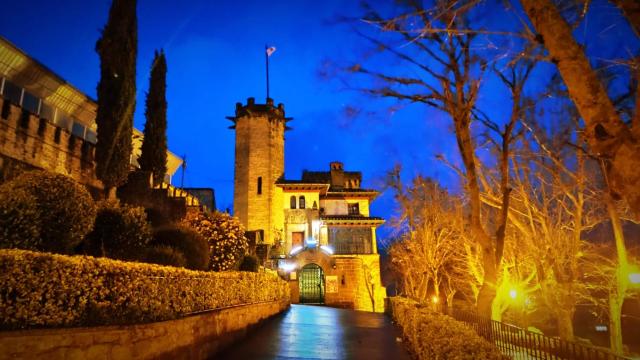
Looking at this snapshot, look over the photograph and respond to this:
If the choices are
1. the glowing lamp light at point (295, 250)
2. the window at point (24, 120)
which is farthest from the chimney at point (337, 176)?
the window at point (24, 120)

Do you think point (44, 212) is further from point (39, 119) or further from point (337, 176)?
point (337, 176)

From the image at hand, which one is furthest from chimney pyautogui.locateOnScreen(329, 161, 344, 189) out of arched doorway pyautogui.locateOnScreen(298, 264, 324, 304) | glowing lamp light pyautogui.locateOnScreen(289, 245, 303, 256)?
arched doorway pyautogui.locateOnScreen(298, 264, 324, 304)

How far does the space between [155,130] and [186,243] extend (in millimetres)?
14500

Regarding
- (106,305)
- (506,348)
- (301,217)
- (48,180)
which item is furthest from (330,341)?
(301,217)

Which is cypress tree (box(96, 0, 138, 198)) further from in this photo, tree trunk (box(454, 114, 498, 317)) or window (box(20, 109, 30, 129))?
tree trunk (box(454, 114, 498, 317))

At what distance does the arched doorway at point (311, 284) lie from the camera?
35.3 m

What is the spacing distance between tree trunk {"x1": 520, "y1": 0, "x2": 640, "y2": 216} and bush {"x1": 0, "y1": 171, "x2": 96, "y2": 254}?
7.70 meters

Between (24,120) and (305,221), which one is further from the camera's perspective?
(305,221)

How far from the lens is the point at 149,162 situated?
2297 cm

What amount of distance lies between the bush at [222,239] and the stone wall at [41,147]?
572 centimetres

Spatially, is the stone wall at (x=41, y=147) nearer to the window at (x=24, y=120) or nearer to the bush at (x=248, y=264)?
the window at (x=24, y=120)

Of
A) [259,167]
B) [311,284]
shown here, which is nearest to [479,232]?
[311,284]

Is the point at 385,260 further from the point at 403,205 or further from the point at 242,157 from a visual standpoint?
the point at 403,205

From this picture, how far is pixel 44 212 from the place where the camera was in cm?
657
